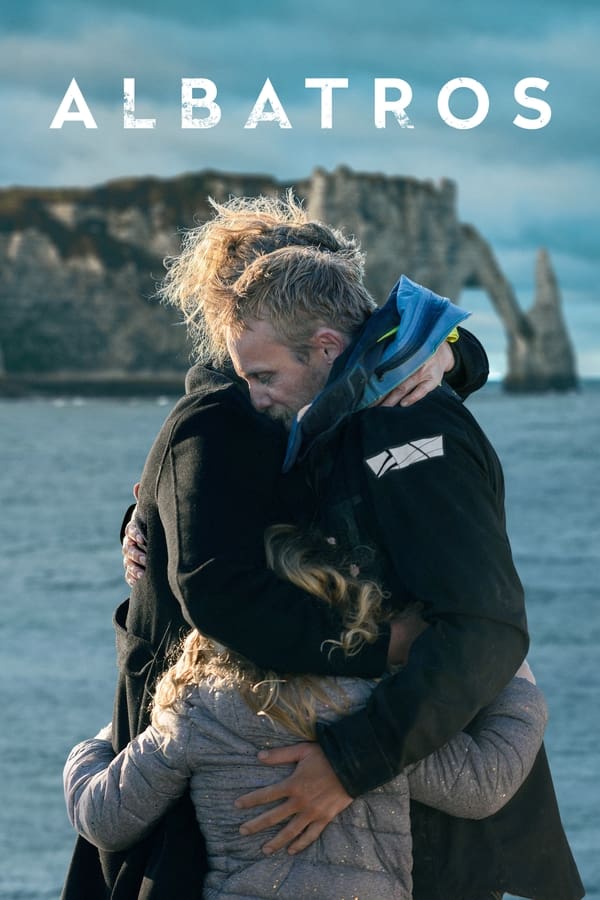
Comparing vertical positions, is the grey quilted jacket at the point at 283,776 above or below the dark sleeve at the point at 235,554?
below

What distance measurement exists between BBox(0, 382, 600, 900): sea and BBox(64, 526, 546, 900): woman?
350 inches

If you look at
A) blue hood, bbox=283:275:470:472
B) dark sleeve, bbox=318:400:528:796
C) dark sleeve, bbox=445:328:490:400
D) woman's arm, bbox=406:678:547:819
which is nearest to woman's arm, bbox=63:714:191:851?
dark sleeve, bbox=318:400:528:796

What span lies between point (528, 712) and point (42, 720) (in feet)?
47.7

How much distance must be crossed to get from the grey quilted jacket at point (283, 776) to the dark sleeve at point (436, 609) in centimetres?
8

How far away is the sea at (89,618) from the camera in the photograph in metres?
13.5

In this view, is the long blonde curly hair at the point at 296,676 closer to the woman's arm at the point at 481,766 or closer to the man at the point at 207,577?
the man at the point at 207,577

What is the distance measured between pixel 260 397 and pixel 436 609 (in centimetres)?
52

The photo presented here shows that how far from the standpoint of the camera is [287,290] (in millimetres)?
2551

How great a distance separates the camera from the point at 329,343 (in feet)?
8.51

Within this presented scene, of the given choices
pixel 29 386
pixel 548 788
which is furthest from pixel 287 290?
pixel 29 386

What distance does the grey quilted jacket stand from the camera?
2.45 meters

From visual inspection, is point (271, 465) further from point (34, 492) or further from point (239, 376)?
point (34, 492)

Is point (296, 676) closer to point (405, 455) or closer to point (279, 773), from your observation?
point (279, 773)

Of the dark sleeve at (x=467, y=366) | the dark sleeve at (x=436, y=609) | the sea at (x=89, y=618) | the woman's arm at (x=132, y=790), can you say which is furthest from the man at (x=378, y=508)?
the sea at (x=89, y=618)
